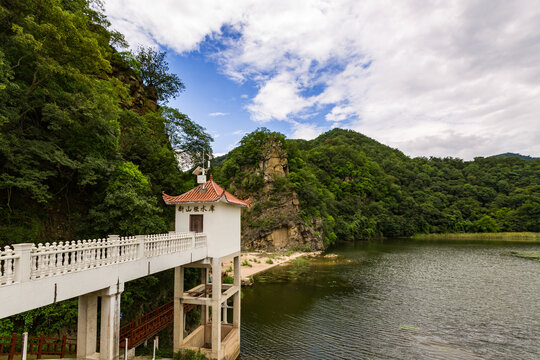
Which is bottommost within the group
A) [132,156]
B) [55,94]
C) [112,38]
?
[132,156]

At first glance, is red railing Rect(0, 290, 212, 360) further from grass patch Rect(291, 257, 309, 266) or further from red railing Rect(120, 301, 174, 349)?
grass patch Rect(291, 257, 309, 266)

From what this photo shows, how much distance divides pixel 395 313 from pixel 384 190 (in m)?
78.7

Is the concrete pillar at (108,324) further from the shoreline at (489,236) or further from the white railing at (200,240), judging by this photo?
the shoreline at (489,236)

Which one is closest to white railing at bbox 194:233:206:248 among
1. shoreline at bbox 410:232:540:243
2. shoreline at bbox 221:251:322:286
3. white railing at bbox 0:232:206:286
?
white railing at bbox 0:232:206:286

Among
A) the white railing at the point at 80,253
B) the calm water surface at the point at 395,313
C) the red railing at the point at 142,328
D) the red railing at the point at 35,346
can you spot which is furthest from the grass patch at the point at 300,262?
the red railing at the point at 35,346

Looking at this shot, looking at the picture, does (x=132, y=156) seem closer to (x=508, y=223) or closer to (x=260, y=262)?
(x=260, y=262)

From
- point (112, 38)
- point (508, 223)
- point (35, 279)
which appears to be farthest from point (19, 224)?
point (508, 223)

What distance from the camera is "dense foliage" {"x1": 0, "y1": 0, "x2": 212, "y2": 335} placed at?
12070 millimetres

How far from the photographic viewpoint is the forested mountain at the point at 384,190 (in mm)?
62938

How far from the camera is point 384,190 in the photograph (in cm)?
9581

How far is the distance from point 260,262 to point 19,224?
1297 inches

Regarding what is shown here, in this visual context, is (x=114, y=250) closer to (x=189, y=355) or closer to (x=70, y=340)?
(x=189, y=355)

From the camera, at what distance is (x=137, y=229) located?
579 inches

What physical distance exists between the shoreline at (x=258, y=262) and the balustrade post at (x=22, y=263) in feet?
82.9
